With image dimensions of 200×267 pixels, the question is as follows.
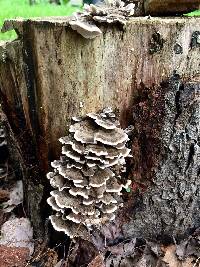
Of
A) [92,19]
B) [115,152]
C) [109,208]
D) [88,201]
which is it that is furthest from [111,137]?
[92,19]

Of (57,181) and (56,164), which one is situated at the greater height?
(56,164)

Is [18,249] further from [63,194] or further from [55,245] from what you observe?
[63,194]

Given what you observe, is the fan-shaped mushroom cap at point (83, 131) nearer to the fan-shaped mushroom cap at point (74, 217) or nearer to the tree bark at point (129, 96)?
the tree bark at point (129, 96)

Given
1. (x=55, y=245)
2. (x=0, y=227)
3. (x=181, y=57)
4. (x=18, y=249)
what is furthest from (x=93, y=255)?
(x=181, y=57)

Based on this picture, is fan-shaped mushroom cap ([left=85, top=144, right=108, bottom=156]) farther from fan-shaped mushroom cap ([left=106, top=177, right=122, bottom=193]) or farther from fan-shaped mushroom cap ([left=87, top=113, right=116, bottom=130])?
fan-shaped mushroom cap ([left=106, top=177, right=122, bottom=193])

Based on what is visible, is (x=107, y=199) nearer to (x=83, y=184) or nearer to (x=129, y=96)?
(x=83, y=184)

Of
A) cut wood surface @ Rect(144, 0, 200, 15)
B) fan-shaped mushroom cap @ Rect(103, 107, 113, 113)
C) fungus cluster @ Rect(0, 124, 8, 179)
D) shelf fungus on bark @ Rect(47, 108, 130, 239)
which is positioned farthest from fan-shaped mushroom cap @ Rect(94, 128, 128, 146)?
fungus cluster @ Rect(0, 124, 8, 179)
